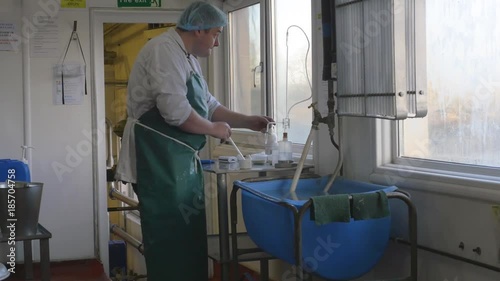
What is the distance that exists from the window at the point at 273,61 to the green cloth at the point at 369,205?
1171 millimetres

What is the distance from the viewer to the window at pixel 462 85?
6.97 feet

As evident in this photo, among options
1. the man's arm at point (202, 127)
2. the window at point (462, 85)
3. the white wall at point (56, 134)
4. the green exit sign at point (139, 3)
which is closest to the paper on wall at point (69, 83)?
the white wall at point (56, 134)

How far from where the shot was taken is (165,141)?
2.65 meters

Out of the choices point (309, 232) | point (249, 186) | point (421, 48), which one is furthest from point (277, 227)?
point (421, 48)

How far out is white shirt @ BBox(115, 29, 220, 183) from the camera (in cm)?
254

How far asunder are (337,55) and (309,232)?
0.77 metres

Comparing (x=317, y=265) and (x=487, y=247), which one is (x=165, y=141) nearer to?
(x=317, y=265)

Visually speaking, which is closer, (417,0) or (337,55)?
(417,0)

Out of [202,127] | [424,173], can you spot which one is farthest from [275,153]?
[424,173]

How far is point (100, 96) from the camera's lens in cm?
410

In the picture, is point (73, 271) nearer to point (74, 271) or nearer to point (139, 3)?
point (74, 271)

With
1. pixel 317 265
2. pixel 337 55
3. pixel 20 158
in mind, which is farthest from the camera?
pixel 20 158

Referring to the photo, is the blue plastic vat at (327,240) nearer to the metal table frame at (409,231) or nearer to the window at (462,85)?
the metal table frame at (409,231)

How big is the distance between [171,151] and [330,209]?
838mm
